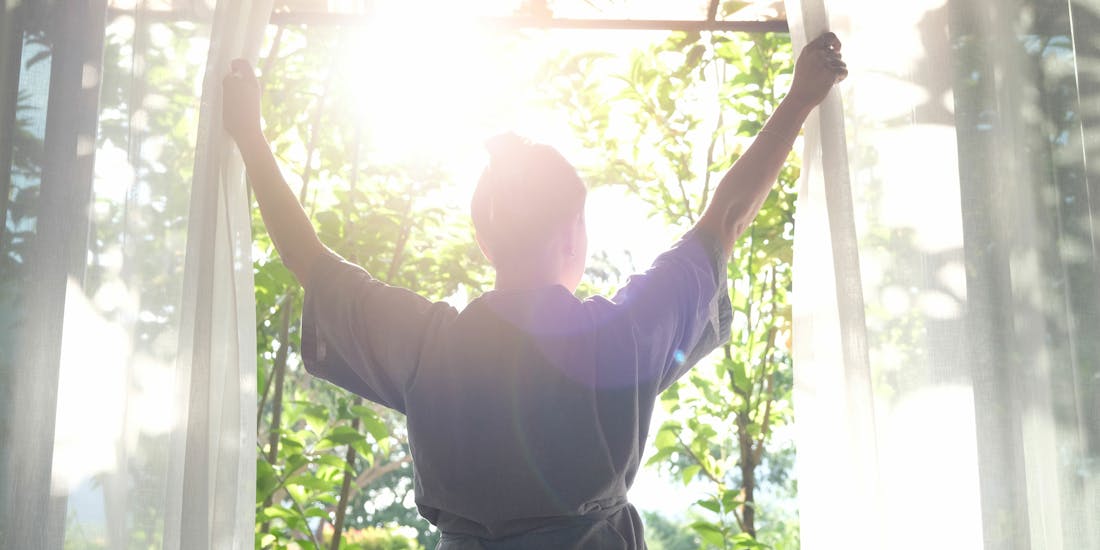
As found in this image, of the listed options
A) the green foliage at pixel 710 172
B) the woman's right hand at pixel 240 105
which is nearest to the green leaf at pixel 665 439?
the green foliage at pixel 710 172

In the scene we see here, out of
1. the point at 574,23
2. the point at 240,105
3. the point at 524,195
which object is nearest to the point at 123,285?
the point at 240,105

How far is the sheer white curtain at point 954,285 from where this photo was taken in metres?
1.17

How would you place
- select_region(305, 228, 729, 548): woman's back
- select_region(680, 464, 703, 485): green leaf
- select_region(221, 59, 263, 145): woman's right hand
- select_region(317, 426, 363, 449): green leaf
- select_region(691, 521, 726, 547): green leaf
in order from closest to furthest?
select_region(305, 228, 729, 548): woman's back, select_region(221, 59, 263, 145): woman's right hand, select_region(317, 426, 363, 449): green leaf, select_region(691, 521, 726, 547): green leaf, select_region(680, 464, 703, 485): green leaf

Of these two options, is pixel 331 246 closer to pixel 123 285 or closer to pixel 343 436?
pixel 343 436

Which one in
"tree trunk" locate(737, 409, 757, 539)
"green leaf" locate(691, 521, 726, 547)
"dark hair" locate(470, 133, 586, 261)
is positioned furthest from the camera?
"tree trunk" locate(737, 409, 757, 539)

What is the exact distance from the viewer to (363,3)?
173cm

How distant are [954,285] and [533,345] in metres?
0.54

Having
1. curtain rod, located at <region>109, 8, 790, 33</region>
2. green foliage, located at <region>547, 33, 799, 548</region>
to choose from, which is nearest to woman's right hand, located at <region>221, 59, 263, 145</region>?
curtain rod, located at <region>109, 8, 790, 33</region>

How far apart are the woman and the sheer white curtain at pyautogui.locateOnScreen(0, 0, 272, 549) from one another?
12cm

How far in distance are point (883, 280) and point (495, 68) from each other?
1.29m

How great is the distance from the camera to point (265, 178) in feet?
4.25

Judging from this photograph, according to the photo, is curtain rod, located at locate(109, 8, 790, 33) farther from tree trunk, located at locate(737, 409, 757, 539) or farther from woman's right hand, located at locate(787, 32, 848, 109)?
tree trunk, located at locate(737, 409, 757, 539)

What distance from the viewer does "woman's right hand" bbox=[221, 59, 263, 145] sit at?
1.31 meters

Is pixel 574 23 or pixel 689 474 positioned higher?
pixel 574 23
